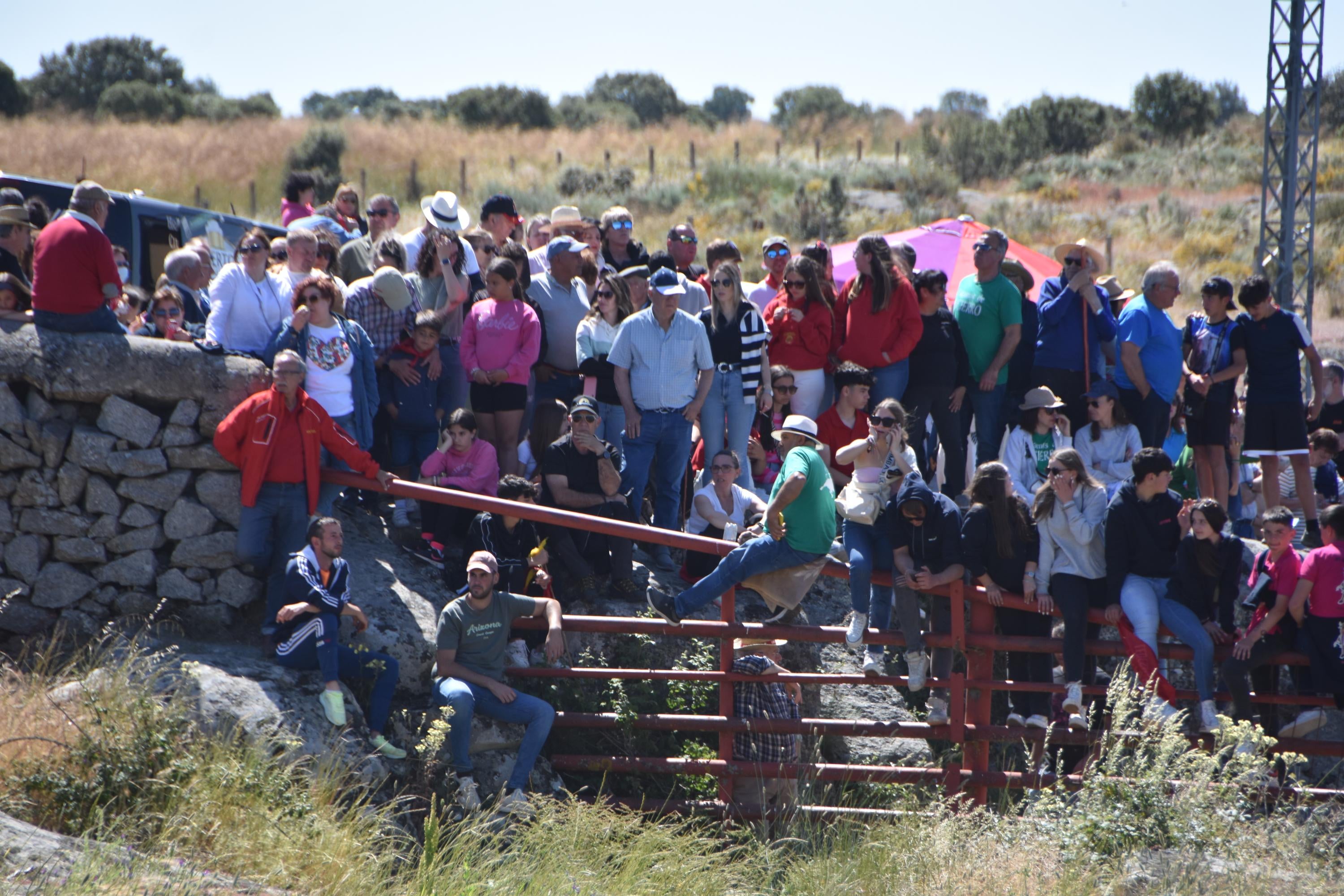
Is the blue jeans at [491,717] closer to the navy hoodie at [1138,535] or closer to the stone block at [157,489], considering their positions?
the stone block at [157,489]

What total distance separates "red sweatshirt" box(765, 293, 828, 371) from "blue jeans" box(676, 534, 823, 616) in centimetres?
244

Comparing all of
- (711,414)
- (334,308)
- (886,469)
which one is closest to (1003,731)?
(886,469)

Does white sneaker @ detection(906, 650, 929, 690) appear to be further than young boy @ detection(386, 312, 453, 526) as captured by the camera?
No

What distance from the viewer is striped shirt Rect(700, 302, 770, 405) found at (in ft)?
28.4

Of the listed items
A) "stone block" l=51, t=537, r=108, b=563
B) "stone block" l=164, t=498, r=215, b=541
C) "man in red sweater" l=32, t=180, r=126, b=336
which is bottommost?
"stone block" l=51, t=537, r=108, b=563

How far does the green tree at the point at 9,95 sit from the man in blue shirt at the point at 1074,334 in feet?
123

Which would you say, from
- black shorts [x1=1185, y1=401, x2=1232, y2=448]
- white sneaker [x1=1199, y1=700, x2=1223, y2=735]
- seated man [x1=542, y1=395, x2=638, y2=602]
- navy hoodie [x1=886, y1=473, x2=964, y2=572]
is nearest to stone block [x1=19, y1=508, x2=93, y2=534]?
seated man [x1=542, y1=395, x2=638, y2=602]

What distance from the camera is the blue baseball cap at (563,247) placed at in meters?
9.00

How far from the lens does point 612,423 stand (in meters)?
8.80

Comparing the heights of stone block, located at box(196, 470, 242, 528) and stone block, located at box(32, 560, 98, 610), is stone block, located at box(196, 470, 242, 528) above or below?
above

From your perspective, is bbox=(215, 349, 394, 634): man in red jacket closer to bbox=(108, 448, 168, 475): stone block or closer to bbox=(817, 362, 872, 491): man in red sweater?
bbox=(108, 448, 168, 475): stone block

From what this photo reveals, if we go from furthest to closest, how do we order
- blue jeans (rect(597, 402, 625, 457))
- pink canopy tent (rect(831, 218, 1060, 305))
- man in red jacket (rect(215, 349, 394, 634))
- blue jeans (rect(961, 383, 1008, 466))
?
pink canopy tent (rect(831, 218, 1060, 305)) → blue jeans (rect(961, 383, 1008, 466)) → blue jeans (rect(597, 402, 625, 457)) → man in red jacket (rect(215, 349, 394, 634))

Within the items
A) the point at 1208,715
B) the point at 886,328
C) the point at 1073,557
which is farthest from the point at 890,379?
the point at 1208,715

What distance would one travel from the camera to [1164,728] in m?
6.16
